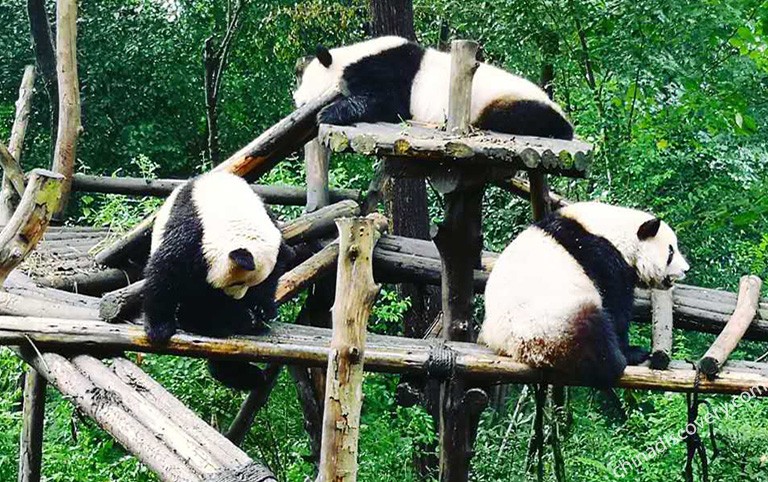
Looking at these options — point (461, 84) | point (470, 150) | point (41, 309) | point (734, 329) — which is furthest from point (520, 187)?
point (41, 309)

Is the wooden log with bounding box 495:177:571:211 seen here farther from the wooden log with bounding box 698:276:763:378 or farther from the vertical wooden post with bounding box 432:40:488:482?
the wooden log with bounding box 698:276:763:378

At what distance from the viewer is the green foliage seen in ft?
19.9

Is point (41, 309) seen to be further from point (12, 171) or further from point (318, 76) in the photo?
point (318, 76)

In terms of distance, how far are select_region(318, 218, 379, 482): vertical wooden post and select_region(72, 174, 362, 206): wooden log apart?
11.5 ft

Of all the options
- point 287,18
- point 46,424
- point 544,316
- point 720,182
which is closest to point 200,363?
point 46,424

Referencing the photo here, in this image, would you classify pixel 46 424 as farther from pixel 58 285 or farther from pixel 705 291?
pixel 705 291

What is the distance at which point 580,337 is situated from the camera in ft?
13.5

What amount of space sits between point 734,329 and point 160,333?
2625 millimetres

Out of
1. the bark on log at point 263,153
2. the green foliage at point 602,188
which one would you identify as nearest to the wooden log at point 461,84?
the bark on log at point 263,153

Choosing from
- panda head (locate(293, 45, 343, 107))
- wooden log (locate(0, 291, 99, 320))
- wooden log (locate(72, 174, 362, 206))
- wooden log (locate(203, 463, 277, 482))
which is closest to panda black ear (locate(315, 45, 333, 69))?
panda head (locate(293, 45, 343, 107))

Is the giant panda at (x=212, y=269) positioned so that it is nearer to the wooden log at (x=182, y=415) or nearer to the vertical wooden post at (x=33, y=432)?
the wooden log at (x=182, y=415)

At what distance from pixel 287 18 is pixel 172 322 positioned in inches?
269

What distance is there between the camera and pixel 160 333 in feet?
13.6

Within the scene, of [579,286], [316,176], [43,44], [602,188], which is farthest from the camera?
[43,44]
